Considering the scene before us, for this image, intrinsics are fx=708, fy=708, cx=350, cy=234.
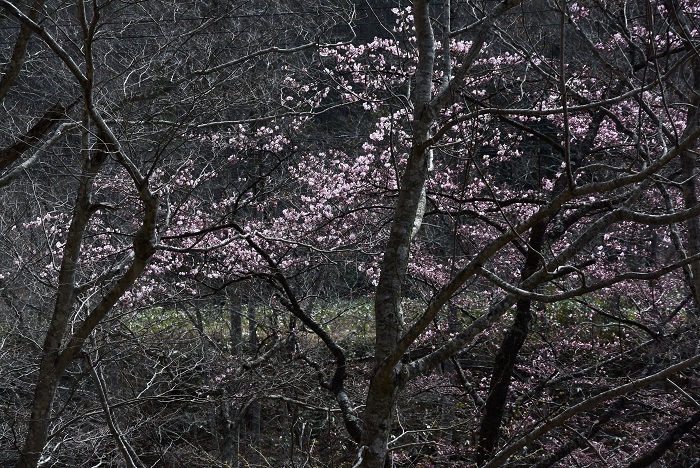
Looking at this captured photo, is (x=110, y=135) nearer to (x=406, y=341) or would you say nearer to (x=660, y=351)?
(x=406, y=341)

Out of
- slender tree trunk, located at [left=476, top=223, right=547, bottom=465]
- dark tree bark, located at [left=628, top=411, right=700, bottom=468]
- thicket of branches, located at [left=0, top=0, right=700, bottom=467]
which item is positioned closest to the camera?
thicket of branches, located at [left=0, top=0, right=700, bottom=467]

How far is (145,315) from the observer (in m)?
12.0

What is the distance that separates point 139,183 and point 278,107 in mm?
3777

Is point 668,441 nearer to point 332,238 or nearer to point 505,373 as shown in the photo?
point 505,373

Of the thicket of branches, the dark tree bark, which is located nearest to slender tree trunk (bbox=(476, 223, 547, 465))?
the thicket of branches

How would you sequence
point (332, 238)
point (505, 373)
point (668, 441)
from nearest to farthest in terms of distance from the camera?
point (668, 441) < point (505, 373) < point (332, 238)

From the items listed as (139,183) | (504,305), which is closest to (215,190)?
(139,183)

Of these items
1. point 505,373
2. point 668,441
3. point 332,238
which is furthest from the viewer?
point 332,238

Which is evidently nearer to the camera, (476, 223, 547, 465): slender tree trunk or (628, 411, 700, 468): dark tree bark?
(628, 411, 700, 468): dark tree bark

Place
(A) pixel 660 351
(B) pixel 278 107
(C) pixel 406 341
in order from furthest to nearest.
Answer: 1. (B) pixel 278 107
2. (A) pixel 660 351
3. (C) pixel 406 341

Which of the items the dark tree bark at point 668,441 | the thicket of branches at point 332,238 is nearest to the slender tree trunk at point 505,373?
the thicket of branches at point 332,238

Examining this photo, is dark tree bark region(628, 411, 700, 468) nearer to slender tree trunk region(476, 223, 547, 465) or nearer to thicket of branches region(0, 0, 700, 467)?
thicket of branches region(0, 0, 700, 467)

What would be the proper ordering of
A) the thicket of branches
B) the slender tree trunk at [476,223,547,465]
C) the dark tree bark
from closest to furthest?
the thicket of branches, the dark tree bark, the slender tree trunk at [476,223,547,465]

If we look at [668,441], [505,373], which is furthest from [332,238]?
[668,441]
